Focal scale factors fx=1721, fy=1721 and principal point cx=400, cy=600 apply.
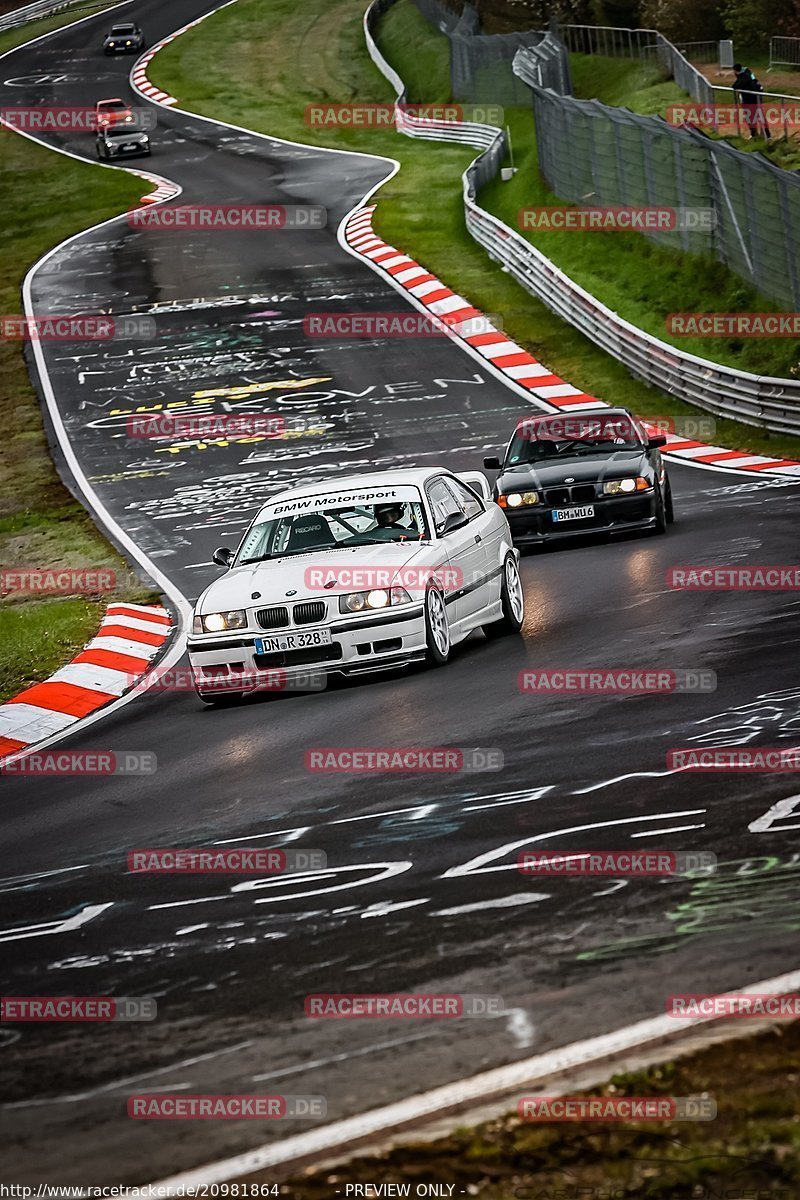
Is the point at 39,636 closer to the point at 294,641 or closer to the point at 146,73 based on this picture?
the point at 294,641

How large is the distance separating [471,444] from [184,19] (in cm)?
6006

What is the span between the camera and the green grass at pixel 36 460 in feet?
54.0

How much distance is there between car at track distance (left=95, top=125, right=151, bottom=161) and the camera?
172 ft

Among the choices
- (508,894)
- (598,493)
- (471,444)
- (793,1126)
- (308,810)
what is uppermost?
(793,1126)

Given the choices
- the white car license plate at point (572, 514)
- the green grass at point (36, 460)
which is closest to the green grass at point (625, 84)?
the green grass at point (36, 460)

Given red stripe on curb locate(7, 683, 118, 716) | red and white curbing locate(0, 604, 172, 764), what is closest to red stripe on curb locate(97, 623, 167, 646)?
red and white curbing locate(0, 604, 172, 764)

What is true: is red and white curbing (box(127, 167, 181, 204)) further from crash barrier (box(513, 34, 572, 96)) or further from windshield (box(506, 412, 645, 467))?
windshield (box(506, 412, 645, 467))

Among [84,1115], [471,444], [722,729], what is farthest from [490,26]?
[84,1115]

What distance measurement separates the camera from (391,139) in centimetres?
5312

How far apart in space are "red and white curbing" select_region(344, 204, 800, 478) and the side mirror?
8.60 metres

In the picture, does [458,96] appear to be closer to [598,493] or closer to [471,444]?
[471,444]

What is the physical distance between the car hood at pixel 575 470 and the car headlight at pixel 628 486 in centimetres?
6

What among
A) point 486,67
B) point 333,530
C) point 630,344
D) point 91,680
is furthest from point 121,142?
point 333,530

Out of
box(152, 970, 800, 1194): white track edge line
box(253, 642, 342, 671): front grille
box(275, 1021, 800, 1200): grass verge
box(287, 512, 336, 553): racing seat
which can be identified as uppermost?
box(275, 1021, 800, 1200): grass verge
